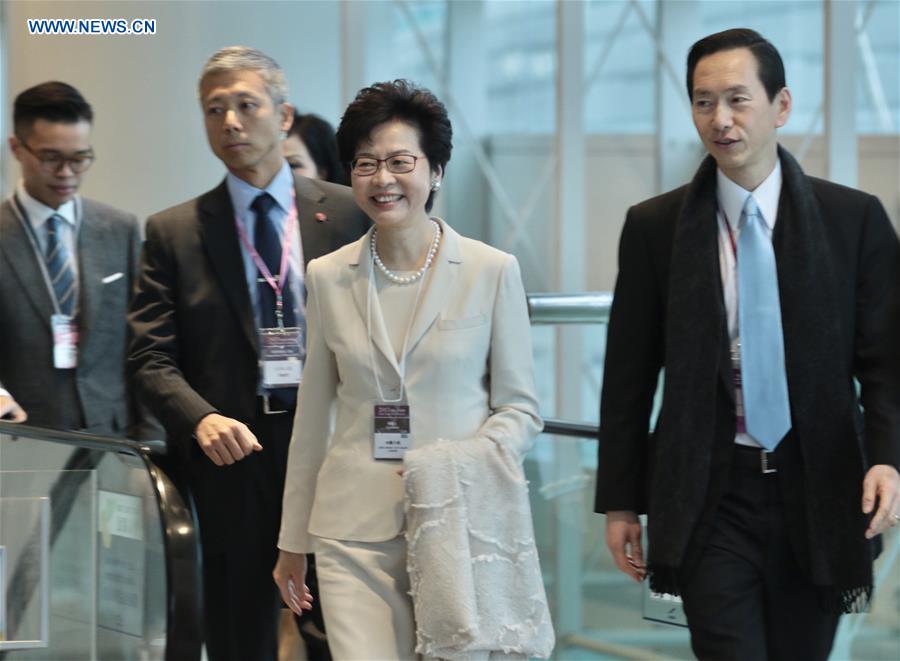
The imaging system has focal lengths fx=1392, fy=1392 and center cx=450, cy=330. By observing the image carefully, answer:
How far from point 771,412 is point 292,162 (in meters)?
2.77

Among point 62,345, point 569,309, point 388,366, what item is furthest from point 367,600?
point 569,309

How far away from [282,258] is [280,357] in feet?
0.86

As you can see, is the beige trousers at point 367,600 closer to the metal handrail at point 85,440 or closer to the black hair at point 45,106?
the metal handrail at point 85,440

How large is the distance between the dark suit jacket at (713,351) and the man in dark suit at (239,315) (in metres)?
0.85

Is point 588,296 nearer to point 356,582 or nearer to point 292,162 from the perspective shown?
point 292,162

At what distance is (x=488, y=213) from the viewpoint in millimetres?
10141

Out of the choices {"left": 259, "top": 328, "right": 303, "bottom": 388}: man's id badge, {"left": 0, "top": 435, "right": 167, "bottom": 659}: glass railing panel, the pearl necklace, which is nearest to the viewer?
the pearl necklace

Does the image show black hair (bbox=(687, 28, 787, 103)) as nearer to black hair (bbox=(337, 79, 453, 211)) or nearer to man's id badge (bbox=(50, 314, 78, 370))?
black hair (bbox=(337, 79, 453, 211))

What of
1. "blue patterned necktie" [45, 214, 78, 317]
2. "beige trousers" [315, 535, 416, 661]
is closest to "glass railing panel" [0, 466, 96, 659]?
"blue patterned necktie" [45, 214, 78, 317]

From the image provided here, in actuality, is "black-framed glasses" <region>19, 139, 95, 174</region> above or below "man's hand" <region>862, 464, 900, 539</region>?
above

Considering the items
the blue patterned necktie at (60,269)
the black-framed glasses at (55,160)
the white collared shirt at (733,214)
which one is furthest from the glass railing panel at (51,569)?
the white collared shirt at (733,214)

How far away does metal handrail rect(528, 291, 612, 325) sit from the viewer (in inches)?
193

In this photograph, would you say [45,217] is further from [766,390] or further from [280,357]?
[766,390]

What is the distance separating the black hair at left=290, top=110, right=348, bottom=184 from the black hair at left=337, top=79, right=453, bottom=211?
2.23 meters
